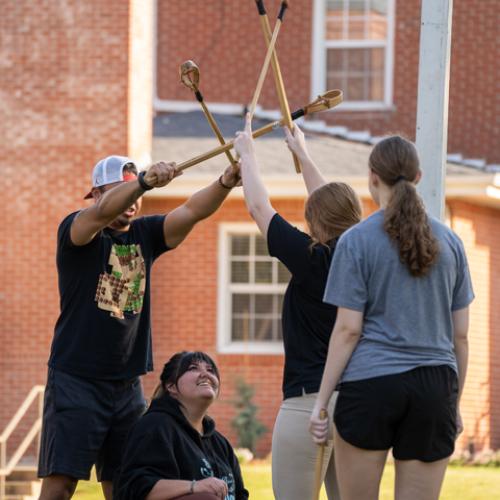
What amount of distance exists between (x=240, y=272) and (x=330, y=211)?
992 centimetres

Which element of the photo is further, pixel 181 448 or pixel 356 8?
pixel 356 8

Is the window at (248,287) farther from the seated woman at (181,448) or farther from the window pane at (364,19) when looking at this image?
the seated woman at (181,448)

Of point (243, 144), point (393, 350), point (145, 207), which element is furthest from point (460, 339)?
point (145, 207)

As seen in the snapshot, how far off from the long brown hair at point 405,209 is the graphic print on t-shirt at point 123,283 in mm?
1513

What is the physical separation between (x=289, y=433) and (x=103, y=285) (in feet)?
3.58

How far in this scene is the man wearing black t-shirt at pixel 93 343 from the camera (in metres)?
5.58

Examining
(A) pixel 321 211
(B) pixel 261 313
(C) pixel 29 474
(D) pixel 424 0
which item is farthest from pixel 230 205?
(A) pixel 321 211

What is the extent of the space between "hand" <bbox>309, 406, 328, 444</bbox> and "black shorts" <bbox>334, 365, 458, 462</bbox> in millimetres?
90

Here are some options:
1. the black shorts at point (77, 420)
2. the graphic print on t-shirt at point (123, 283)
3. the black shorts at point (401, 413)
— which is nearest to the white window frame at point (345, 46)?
the graphic print on t-shirt at point (123, 283)

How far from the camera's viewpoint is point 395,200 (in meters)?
4.50

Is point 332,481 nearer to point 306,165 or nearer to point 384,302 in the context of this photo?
point 384,302

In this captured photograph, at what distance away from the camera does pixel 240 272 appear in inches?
591

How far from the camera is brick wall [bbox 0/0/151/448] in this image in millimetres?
14180

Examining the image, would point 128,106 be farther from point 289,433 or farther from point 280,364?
point 289,433
